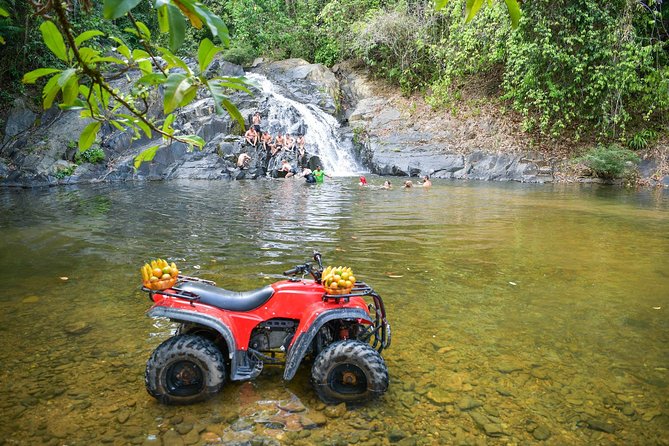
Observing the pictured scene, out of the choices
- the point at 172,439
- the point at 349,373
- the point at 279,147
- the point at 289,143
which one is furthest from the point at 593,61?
the point at 172,439

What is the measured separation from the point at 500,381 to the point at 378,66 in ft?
86.6

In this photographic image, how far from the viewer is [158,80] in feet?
4.46

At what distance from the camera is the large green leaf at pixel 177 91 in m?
1.25

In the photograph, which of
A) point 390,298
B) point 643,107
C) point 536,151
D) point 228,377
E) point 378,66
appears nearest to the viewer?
point 228,377

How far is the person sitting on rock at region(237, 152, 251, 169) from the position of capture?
2005cm

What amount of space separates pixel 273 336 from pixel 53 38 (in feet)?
7.00

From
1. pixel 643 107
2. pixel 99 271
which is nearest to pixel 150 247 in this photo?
pixel 99 271

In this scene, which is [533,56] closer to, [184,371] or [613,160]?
[613,160]

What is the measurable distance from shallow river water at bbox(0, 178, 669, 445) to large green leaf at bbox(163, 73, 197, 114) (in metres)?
1.84

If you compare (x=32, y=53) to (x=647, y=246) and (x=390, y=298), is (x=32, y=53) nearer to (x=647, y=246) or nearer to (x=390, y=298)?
(x=390, y=298)

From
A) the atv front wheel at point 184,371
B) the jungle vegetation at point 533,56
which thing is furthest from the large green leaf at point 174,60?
the jungle vegetation at point 533,56

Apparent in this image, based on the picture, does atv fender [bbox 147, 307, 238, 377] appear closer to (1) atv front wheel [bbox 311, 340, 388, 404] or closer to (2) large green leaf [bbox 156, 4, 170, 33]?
(1) atv front wheel [bbox 311, 340, 388, 404]

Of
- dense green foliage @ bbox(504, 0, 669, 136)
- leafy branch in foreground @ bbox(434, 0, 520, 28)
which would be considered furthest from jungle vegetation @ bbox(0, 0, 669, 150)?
leafy branch in foreground @ bbox(434, 0, 520, 28)

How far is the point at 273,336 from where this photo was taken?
303 cm
